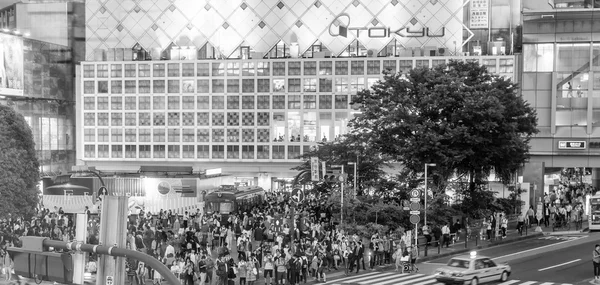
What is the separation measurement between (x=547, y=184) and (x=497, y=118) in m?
34.4

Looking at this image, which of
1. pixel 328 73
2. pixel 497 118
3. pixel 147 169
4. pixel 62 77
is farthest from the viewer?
pixel 62 77

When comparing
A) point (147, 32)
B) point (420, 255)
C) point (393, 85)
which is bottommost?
point (420, 255)

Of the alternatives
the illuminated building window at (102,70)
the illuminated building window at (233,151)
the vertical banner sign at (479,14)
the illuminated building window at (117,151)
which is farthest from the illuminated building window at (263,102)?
the vertical banner sign at (479,14)

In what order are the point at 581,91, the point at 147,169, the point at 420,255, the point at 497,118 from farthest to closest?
the point at 581,91, the point at 147,169, the point at 497,118, the point at 420,255

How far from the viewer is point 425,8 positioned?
90625mm

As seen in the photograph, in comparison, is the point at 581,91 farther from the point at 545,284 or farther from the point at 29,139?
the point at 29,139

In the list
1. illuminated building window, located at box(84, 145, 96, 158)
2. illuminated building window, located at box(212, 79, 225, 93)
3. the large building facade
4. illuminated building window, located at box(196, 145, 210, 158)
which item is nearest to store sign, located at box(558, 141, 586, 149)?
the large building facade

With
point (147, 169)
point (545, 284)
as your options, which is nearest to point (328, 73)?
point (147, 169)

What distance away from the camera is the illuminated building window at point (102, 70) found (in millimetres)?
89500

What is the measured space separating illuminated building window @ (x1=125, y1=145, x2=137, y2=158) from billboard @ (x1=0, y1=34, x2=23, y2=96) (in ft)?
55.3

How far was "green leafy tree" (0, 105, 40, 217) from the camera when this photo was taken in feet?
123

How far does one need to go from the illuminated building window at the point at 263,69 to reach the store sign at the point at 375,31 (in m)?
10.4

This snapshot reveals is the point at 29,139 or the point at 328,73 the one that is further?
the point at 328,73

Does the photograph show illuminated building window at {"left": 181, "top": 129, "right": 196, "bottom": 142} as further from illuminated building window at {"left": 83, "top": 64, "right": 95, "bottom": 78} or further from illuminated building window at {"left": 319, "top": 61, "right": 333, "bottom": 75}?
illuminated building window at {"left": 319, "top": 61, "right": 333, "bottom": 75}
